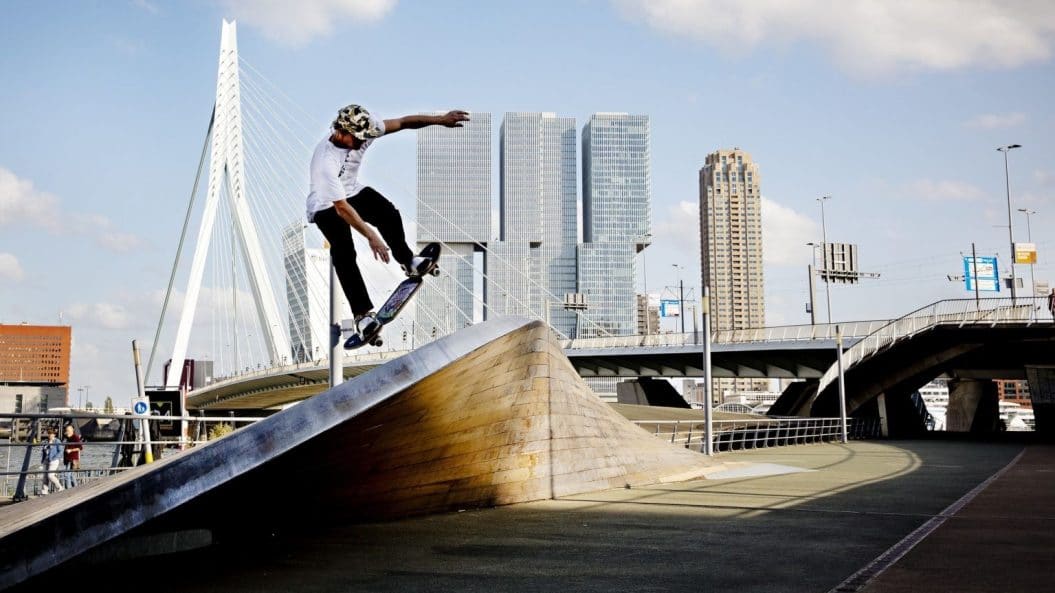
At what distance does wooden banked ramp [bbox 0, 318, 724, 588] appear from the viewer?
18.8 feet

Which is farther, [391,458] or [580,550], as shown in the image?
[391,458]

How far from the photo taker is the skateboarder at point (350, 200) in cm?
962

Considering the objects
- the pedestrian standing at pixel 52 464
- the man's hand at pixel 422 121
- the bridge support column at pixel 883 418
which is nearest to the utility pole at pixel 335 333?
the man's hand at pixel 422 121

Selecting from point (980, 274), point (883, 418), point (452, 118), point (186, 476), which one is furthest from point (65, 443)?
point (980, 274)

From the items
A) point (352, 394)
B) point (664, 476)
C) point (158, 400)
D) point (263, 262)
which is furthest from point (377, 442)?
point (263, 262)

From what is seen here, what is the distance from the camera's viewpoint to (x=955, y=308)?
45.7 meters

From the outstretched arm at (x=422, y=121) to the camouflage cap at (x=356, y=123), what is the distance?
0.67ft

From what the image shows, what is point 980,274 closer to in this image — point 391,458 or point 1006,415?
point 391,458

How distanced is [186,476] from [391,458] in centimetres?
300

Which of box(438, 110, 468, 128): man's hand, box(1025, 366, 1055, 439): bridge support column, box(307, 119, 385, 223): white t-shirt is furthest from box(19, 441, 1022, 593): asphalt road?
box(1025, 366, 1055, 439): bridge support column

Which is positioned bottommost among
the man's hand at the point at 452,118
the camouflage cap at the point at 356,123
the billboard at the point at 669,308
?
the camouflage cap at the point at 356,123

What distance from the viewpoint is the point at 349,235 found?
32.3 ft

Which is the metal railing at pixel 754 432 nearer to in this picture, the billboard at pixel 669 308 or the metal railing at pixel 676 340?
the metal railing at pixel 676 340

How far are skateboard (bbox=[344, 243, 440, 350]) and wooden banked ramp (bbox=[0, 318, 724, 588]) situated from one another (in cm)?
151
